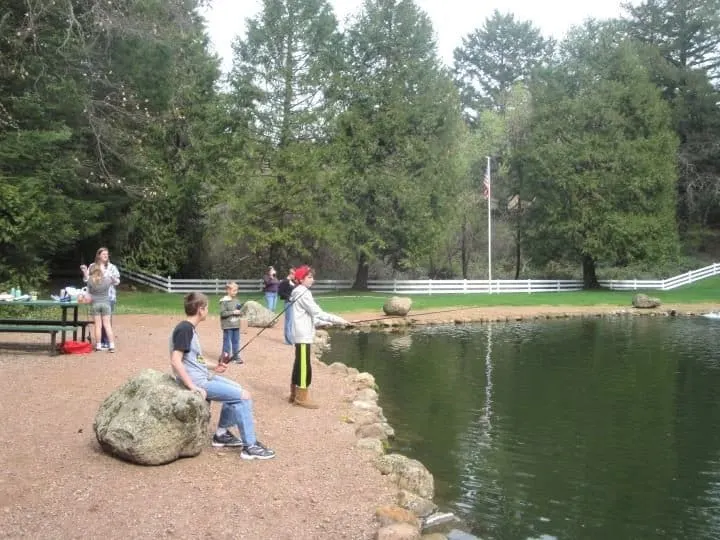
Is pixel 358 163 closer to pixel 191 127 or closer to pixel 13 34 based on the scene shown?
pixel 191 127

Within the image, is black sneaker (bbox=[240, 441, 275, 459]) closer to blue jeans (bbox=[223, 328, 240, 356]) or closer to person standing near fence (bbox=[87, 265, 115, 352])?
blue jeans (bbox=[223, 328, 240, 356])

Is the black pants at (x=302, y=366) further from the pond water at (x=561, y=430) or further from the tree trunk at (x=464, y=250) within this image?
the tree trunk at (x=464, y=250)

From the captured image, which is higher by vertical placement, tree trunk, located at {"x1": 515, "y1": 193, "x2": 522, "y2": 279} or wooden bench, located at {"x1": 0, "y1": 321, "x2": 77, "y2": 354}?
tree trunk, located at {"x1": 515, "y1": 193, "x2": 522, "y2": 279}

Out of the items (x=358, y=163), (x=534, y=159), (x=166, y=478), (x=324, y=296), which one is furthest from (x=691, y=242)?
(x=166, y=478)

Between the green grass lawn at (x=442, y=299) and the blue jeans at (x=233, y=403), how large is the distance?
15863 mm

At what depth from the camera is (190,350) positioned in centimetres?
616

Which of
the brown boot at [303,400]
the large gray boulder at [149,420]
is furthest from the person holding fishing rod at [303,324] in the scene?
the large gray boulder at [149,420]

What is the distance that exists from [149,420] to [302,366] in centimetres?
303

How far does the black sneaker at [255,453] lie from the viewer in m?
6.32

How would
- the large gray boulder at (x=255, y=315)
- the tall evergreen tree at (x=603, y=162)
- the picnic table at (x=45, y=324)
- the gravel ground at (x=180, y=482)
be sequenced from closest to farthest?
1. the gravel ground at (x=180, y=482)
2. the picnic table at (x=45, y=324)
3. the large gray boulder at (x=255, y=315)
4. the tall evergreen tree at (x=603, y=162)

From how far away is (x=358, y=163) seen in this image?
107 ft

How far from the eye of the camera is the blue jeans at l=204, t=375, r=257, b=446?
20.5 feet

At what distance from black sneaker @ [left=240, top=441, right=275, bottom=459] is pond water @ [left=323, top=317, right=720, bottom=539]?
68.6 inches

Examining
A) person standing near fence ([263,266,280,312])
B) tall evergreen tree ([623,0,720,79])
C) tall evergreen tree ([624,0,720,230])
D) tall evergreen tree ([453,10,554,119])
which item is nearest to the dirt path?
person standing near fence ([263,266,280,312])
